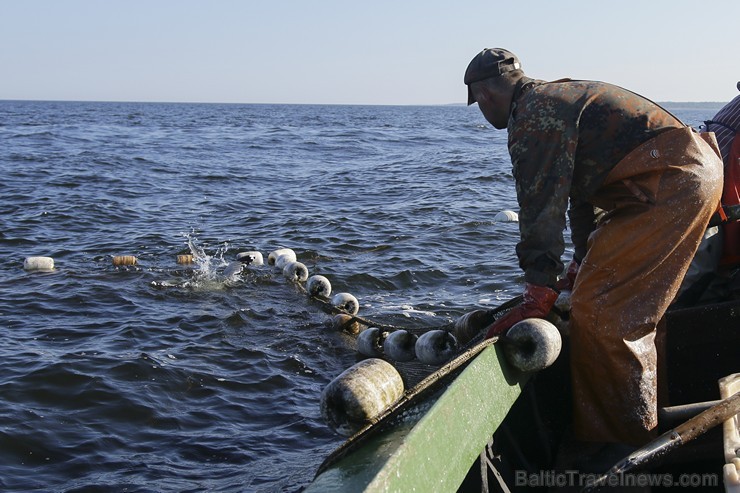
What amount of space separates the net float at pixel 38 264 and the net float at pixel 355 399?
922 centimetres

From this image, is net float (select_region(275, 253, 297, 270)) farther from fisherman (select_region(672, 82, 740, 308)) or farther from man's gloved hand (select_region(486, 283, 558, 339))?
man's gloved hand (select_region(486, 283, 558, 339))

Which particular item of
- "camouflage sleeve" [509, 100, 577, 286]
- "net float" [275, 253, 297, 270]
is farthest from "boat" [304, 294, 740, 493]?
"net float" [275, 253, 297, 270]

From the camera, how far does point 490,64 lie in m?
3.93

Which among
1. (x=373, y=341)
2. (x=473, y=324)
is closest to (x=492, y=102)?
(x=473, y=324)

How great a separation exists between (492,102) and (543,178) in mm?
566

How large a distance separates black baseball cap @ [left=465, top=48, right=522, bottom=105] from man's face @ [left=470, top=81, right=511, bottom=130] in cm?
4

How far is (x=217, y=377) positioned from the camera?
7.38m

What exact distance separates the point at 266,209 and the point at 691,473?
565 inches

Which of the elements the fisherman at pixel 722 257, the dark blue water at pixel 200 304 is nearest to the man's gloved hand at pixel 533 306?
the fisherman at pixel 722 257

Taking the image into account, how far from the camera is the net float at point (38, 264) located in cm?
1113

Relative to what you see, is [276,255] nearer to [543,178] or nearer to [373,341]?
[373,341]

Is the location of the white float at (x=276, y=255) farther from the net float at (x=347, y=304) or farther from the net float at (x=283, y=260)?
the net float at (x=347, y=304)

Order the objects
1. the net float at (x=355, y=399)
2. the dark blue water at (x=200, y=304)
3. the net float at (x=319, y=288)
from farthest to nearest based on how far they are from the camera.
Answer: the net float at (x=319, y=288)
the dark blue water at (x=200, y=304)
the net float at (x=355, y=399)

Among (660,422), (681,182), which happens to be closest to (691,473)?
(660,422)
